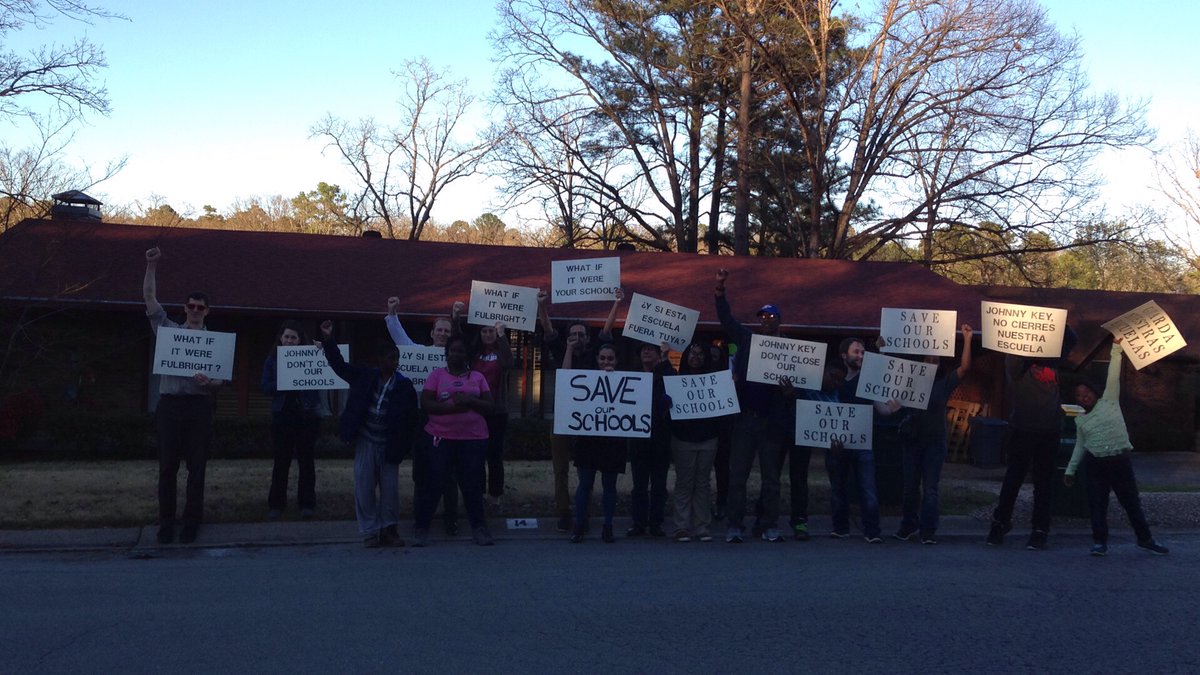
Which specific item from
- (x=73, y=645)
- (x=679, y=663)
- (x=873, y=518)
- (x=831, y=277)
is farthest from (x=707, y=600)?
(x=831, y=277)

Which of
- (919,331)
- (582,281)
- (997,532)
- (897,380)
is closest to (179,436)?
(582,281)

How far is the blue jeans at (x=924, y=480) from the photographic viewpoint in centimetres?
981

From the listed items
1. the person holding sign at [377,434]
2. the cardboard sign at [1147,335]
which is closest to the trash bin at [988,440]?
the cardboard sign at [1147,335]

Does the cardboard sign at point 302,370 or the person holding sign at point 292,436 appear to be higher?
the cardboard sign at point 302,370

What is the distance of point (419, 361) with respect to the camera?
34.7ft

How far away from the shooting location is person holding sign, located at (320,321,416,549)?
9312 mm

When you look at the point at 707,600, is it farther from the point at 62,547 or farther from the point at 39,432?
the point at 39,432

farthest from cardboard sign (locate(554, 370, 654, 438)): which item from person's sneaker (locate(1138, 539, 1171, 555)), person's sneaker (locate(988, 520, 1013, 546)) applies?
person's sneaker (locate(1138, 539, 1171, 555))

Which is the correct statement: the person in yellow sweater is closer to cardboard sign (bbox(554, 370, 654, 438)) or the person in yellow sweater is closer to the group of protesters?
the group of protesters

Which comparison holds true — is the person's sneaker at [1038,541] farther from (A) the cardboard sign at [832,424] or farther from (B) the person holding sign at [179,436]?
(B) the person holding sign at [179,436]

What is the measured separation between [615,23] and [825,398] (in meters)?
23.6

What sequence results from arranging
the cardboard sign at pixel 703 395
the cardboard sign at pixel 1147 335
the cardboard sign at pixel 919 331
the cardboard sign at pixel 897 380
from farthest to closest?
the cardboard sign at pixel 919 331 < the cardboard sign at pixel 1147 335 < the cardboard sign at pixel 897 380 < the cardboard sign at pixel 703 395

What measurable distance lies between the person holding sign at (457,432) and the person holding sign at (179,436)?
1967 mm

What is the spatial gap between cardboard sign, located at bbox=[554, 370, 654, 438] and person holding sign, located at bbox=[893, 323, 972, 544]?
2.49 m
